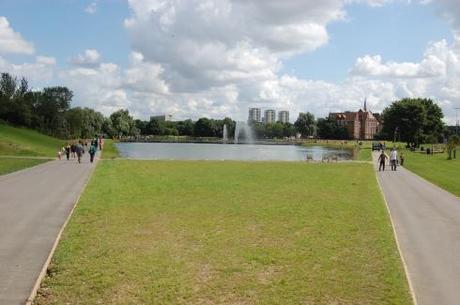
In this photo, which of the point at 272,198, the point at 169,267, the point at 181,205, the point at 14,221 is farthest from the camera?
the point at 272,198

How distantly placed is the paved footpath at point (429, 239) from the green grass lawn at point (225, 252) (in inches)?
16.3

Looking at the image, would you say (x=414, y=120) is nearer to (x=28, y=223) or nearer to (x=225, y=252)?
(x=28, y=223)

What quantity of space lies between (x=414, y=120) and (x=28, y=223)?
103427 millimetres

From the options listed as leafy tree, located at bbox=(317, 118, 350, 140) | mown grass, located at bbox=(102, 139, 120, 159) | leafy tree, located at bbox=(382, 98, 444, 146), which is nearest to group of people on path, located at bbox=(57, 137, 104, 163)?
mown grass, located at bbox=(102, 139, 120, 159)

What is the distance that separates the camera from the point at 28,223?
1495 centimetres

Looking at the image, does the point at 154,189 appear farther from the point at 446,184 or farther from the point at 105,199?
the point at 446,184

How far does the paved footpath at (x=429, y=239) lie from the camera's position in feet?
31.6

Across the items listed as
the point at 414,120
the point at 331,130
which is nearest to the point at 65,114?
the point at 414,120

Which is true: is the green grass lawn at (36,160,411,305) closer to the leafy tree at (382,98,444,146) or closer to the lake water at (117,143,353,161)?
the lake water at (117,143,353,161)

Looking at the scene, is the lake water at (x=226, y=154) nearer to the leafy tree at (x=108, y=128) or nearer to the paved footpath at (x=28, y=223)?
the paved footpath at (x=28, y=223)

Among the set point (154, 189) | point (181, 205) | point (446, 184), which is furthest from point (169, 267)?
point (446, 184)

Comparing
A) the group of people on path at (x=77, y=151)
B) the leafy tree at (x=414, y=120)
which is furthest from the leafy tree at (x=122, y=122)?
the group of people on path at (x=77, y=151)

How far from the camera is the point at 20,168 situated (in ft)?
116

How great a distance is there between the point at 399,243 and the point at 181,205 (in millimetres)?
7624
